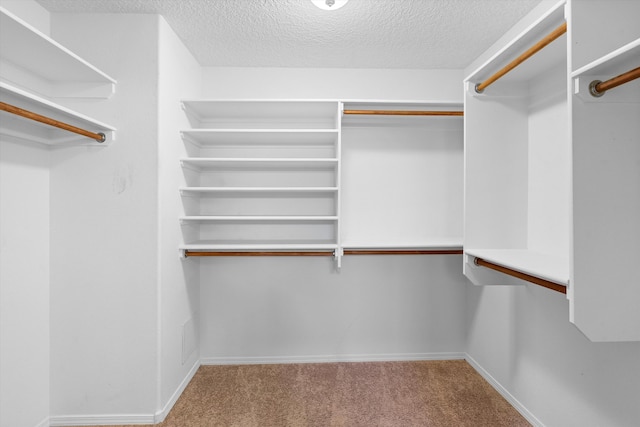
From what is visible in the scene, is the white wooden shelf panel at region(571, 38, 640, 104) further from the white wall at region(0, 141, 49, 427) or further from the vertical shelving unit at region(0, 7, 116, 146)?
the white wall at region(0, 141, 49, 427)

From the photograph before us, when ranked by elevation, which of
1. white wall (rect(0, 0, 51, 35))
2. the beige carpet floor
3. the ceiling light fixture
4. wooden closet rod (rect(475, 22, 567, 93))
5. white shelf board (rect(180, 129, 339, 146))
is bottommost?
the beige carpet floor

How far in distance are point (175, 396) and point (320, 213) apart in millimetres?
1681

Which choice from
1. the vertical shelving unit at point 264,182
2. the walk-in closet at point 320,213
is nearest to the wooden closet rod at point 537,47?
the walk-in closet at point 320,213

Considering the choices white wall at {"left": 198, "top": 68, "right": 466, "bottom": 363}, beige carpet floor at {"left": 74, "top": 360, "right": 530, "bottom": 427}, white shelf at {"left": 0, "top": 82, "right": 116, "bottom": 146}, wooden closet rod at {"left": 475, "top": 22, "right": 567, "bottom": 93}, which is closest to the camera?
wooden closet rod at {"left": 475, "top": 22, "right": 567, "bottom": 93}

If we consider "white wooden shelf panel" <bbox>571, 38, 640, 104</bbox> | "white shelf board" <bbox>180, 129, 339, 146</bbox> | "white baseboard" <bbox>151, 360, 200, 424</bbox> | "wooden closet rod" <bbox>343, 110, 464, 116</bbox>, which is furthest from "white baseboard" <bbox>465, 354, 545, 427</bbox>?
"white baseboard" <bbox>151, 360, 200, 424</bbox>

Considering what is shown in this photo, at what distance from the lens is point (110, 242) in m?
2.08

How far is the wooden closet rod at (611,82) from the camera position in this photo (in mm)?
1047

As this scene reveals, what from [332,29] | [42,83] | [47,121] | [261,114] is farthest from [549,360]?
[42,83]

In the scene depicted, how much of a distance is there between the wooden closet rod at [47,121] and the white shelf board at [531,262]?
7.24 ft

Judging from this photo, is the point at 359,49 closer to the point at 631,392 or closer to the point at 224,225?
the point at 224,225

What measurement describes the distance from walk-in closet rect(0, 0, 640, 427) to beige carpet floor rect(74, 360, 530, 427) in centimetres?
2

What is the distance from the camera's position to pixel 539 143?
6.66 feet

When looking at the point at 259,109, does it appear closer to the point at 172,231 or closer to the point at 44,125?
the point at 172,231

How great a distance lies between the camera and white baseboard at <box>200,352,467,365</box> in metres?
2.92
